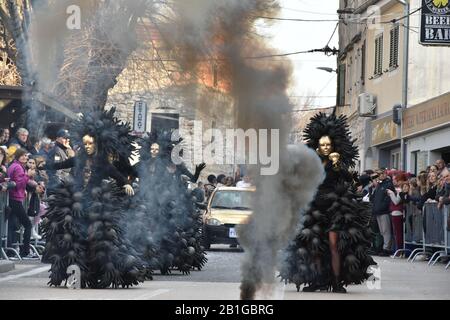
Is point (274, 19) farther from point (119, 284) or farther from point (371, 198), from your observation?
point (371, 198)

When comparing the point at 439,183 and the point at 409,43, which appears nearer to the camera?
the point at 439,183

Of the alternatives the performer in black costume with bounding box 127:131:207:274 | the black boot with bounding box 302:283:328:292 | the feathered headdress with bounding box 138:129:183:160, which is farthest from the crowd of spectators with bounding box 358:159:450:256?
the black boot with bounding box 302:283:328:292

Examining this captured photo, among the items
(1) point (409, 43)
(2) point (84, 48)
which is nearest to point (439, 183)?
(2) point (84, 48)

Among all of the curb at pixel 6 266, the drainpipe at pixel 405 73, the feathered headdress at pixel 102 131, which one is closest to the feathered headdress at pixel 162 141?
the curb at pixel 6 266

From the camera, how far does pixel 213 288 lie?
619 inches

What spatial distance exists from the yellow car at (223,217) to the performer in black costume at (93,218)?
37.9 feet

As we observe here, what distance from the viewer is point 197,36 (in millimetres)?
12844

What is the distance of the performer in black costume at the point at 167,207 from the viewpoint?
18562 mm

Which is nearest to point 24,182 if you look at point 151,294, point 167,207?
point 167,207

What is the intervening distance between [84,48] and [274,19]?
1703 cm

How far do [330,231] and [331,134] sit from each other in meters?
1.23

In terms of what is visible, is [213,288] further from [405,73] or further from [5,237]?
[405,73]

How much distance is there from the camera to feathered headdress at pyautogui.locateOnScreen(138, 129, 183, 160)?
19.3 metres

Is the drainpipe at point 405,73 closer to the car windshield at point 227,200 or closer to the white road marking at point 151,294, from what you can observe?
the car windshield at point 227,200
